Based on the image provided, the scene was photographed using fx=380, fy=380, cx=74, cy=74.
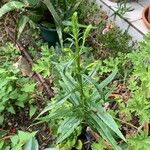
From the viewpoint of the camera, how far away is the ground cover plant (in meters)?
2.04

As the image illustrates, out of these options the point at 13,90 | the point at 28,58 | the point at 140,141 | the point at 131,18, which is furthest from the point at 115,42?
the point at 140,141

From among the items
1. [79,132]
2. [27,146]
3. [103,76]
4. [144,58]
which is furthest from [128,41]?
[27,146]

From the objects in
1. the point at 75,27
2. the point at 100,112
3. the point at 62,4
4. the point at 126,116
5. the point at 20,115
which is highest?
the point at 75,27

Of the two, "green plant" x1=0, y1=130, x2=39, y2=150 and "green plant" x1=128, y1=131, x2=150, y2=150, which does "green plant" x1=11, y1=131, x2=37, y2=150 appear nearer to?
"green plant" x1=0, y1=130, x2=39, y2=150

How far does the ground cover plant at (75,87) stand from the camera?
2.04 meters

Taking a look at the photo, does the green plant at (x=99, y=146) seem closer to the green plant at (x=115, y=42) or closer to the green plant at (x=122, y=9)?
the green plant at (x=115, y=42)

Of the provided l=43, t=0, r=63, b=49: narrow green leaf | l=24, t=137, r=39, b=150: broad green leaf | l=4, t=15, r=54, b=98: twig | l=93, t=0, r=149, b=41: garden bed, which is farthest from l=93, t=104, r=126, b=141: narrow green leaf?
l=93, t=0, r=149, b=41: garden bed

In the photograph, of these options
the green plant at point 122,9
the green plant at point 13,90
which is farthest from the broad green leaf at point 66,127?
the green plant at point 122,9

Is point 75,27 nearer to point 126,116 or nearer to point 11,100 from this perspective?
point 126,116

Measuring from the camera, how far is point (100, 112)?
81.7 inches

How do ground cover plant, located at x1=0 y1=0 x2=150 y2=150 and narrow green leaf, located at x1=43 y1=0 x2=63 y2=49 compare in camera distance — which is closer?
ground cover plant, located at x1=0 y1=0 x2=150 y2=150

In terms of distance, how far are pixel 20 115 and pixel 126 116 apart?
3.32ft

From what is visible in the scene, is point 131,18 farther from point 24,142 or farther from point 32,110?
point 24,142

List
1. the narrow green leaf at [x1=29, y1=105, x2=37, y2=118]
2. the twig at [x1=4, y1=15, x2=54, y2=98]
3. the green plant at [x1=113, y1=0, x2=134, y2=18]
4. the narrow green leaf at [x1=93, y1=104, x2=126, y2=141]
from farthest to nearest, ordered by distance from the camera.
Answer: the green plant at [x1=113, y1=0, x2=134, y2=18] < the twig at [x1=4, y1=15, x2=54, y2=98] < the narrow green leaf at [x1=29, y1=105, x2=37, y2=118] < the narrow green leaf at [x1=93, y1=104, x2=126, y2=141]
